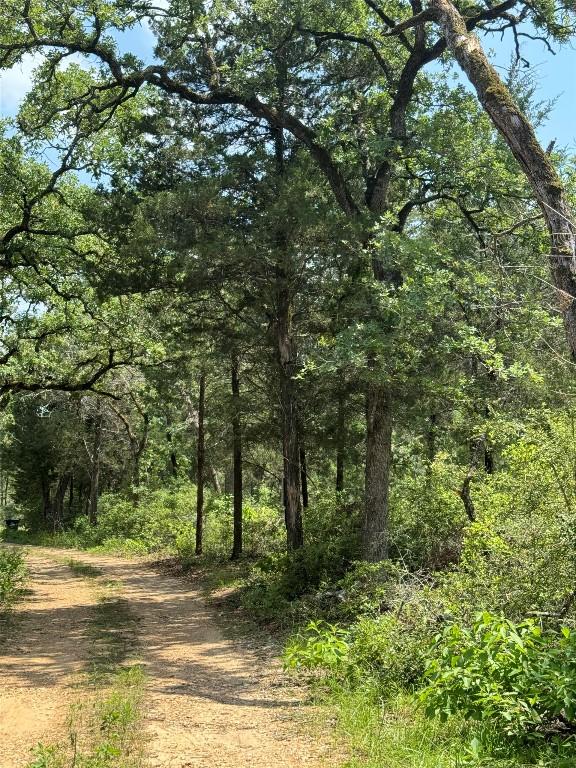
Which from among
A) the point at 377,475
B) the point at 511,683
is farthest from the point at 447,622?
the point at 377,475

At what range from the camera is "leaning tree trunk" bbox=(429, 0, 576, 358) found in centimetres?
580

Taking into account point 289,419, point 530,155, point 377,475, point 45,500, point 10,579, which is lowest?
point 10,579

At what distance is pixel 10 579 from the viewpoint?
52.5ft

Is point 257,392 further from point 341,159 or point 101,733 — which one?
point 101,733

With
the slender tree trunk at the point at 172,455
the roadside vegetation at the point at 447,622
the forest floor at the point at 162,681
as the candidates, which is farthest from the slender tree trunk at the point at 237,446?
the slender tree trunk at the point at 172,455

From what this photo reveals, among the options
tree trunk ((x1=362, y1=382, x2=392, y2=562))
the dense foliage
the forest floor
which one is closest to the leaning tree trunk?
the dense foliage

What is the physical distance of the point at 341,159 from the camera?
1310 cm

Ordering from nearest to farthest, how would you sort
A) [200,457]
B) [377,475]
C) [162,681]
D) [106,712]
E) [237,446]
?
[106,712]
[162,681]
[377,475]
[237,446]
[200,457]

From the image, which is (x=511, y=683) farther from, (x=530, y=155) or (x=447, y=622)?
(x=530, y=155)

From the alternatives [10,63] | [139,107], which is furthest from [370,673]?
[139,107]

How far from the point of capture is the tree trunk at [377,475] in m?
12.6

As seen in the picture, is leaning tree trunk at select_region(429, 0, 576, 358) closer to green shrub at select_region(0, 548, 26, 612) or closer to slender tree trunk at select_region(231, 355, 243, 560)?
slender tree trunk at select_region(231, 355, 243, 560)

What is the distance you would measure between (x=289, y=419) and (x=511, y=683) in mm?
10259

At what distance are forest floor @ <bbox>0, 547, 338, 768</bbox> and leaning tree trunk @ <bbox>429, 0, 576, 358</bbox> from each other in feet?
14.8
